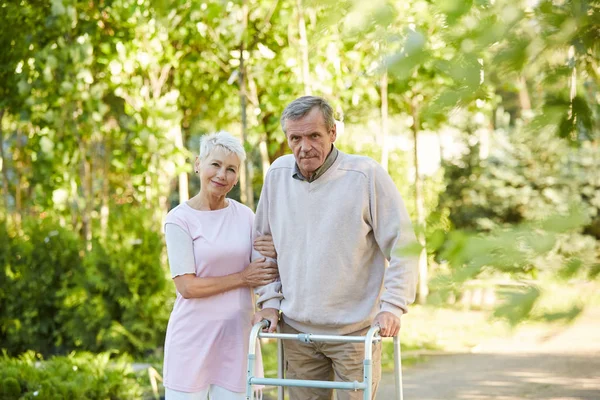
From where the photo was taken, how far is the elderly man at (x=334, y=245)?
2.52m

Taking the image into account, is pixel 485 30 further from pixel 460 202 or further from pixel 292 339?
pixel 460 202

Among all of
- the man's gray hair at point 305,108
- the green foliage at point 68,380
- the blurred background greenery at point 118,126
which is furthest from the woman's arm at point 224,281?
the green foliage at point 68,380

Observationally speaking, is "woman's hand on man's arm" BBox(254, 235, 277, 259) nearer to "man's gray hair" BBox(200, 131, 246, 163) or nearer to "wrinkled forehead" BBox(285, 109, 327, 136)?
"man's gray hair" BBox(200, 131, 246, 163)

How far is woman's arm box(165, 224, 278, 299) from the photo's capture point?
2738 millimetres

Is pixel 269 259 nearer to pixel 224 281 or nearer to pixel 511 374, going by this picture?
pixel 224 281

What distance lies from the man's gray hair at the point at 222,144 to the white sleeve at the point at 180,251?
0.27 m

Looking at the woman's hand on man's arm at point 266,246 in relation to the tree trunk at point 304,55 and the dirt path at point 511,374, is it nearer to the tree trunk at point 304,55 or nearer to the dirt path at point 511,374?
the dirt path at point 511,374

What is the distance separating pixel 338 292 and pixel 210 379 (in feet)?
1.98

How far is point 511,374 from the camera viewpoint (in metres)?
5.66

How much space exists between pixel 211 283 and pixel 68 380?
1.88 meters

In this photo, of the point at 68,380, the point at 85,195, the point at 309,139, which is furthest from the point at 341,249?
the point at 85,195

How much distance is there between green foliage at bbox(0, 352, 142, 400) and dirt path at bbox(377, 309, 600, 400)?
1.60m

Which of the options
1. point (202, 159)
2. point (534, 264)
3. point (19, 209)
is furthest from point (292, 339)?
point (19, 209)

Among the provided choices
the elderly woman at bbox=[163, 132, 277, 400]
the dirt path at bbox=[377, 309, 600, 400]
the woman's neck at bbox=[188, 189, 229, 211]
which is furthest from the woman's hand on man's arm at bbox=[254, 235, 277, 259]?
the dirt path at bbox=[377, 309, 600, 400]
